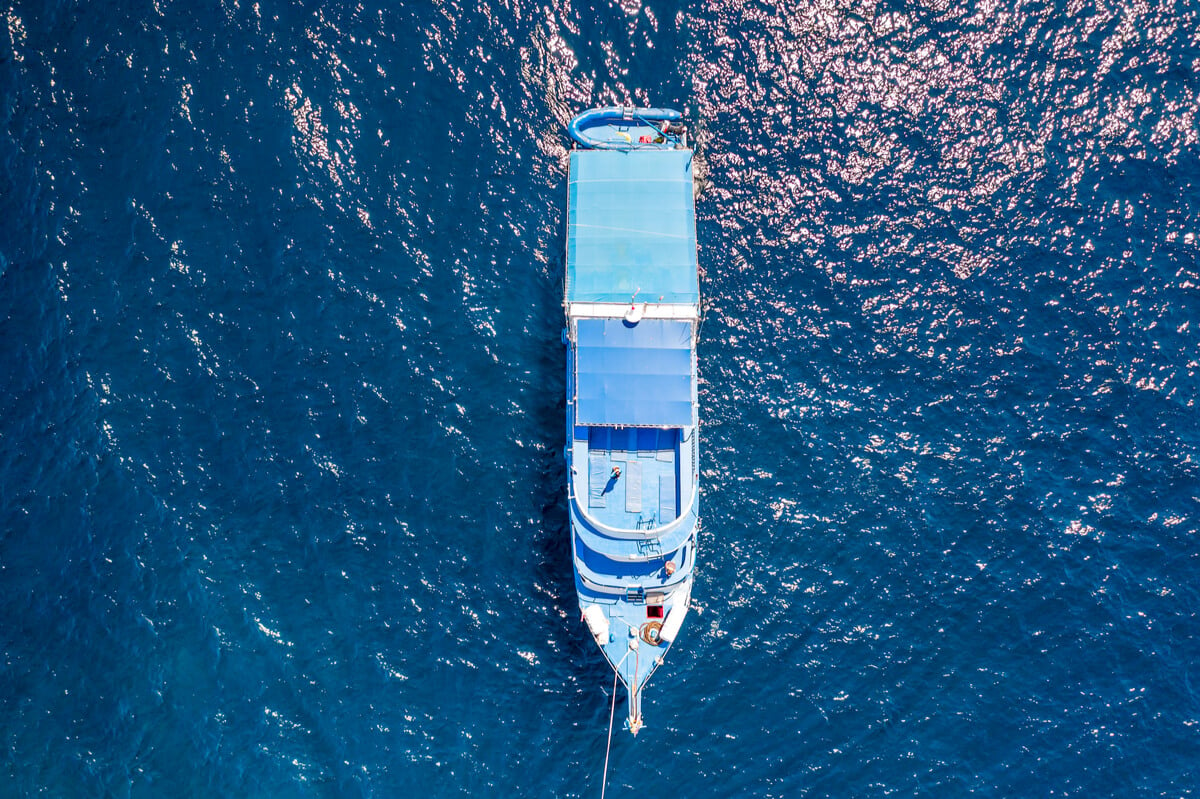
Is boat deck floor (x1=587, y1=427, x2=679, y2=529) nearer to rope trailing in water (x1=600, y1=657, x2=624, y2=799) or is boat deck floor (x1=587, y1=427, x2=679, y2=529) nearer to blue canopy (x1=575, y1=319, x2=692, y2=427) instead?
blue canopy (x1=575, y1=319, x2=692, y2=427)

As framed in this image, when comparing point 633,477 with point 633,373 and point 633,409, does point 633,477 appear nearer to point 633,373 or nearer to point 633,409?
point 633,409

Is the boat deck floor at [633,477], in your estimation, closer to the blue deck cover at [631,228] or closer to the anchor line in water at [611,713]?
the anchor line in water at [611,713]

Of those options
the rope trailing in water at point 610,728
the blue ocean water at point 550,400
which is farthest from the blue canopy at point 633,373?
the rope trailing in water at point 610,728

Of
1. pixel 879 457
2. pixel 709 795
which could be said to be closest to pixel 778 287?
pixel 879 457

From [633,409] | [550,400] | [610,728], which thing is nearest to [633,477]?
[633,409]

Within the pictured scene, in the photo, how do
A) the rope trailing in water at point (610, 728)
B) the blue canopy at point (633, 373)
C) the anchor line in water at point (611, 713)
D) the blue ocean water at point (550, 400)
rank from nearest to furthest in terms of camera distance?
the anchor line in water at point (611, 713) < the rope trailing in water at point (610, 728) < the blue canopy at point (633, 373) < the blue ocean water at point (550, 400)

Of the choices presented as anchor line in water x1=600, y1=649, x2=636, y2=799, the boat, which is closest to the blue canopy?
the boat

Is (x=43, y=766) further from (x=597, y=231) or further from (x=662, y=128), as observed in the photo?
(x=662, y=128)
